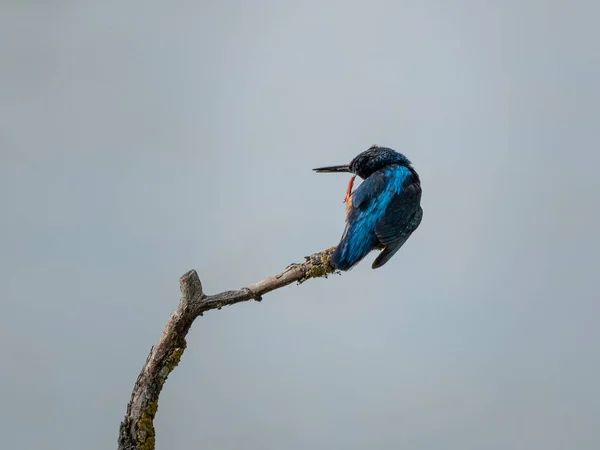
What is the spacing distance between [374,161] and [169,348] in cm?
167

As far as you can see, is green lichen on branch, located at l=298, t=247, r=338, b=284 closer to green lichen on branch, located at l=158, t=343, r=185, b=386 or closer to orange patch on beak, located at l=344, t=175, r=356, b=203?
orange patch on beak, located at l=344, t=175, r=356, b=203

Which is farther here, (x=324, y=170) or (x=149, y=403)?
(x=324, y=170)

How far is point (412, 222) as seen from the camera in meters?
3.71

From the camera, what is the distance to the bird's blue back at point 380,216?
340 centimetres

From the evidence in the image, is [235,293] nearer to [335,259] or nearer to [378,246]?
[335,259]

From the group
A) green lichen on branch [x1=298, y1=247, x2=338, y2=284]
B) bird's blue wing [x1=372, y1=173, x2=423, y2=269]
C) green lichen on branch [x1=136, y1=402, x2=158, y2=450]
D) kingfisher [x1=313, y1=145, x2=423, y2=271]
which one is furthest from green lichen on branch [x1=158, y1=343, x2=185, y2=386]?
bird's blue wing [x1=372, y1=173, x2=423, y2=269]

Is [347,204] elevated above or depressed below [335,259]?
above

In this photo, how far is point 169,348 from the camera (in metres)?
3.25

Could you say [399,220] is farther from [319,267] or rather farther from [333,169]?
[333,169]

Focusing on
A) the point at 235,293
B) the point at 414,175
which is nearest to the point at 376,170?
the point at 414,175

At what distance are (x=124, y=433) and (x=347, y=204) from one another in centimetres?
174

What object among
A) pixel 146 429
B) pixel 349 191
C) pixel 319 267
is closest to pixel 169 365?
pixel 146 429

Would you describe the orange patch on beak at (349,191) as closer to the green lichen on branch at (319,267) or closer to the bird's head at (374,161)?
the bird's head at (374,161)

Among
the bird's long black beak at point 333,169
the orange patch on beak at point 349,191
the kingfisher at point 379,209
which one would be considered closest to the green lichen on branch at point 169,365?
the kingfisher at point 379,209
